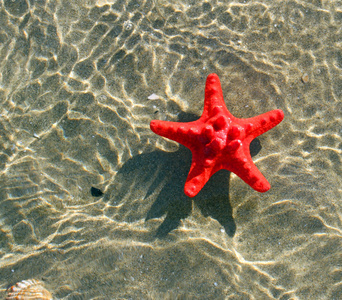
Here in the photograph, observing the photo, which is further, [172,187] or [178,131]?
[172,187]

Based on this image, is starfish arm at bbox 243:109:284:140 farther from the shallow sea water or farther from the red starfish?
the shallow sea water

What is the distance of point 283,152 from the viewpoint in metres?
4.07

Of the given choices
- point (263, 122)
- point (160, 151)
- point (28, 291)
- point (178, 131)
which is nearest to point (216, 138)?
point (178, 131)

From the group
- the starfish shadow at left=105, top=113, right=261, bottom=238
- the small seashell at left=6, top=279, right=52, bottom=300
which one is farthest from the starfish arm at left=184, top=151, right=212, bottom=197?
the small seashell at left=6, top=279, right=52, bottom=300

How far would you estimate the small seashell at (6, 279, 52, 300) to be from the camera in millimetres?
3860

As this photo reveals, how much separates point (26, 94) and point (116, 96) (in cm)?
156

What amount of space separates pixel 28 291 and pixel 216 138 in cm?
370

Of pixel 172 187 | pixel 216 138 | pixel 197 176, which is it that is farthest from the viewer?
pixel 172 187

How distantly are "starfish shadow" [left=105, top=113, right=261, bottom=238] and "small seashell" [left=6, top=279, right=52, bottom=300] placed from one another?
1.73 m

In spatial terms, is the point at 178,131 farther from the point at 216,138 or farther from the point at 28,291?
the point at 28,291

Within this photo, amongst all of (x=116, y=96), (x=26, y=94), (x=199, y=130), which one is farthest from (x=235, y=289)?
(x=26, y=94)

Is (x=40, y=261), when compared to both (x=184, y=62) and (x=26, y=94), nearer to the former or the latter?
(x=26, y=94)

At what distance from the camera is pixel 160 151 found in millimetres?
4160

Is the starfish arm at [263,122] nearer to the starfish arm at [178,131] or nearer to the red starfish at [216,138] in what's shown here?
the red starfish at [216,138]
